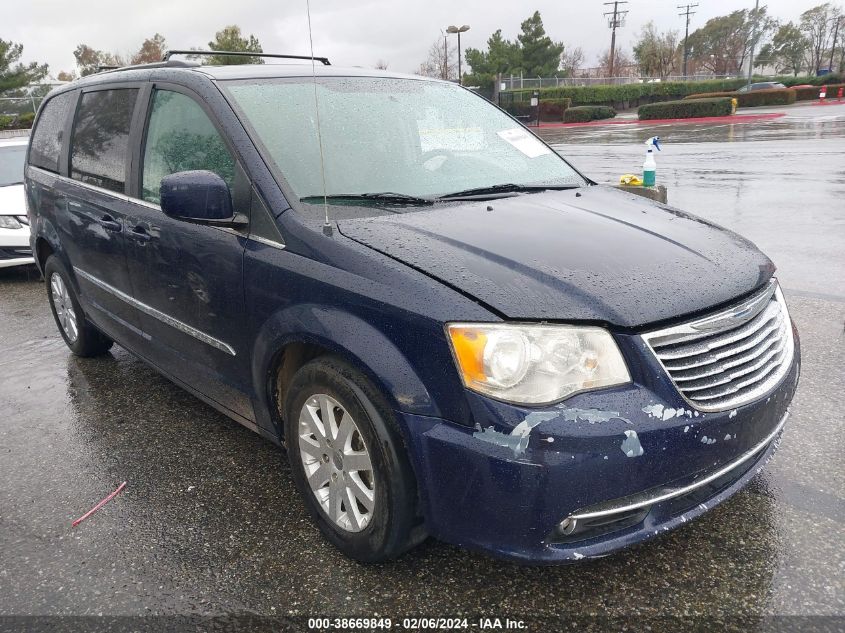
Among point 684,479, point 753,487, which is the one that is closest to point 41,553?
point 684,479

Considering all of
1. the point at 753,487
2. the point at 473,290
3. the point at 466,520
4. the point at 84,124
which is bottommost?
the point at 753,487

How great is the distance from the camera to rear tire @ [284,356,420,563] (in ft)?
7.39

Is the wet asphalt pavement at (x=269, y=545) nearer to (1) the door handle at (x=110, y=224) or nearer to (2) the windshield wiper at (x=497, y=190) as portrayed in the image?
(1) the door handle at (x=110, y=224)

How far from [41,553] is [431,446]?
5.67 ft

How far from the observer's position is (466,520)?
215cm

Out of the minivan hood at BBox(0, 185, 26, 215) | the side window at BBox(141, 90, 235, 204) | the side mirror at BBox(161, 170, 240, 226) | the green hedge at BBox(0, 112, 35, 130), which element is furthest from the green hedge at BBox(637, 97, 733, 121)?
the side mirror at BBox(161, 170, 240, 226)

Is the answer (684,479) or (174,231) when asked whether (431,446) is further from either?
(174,231)

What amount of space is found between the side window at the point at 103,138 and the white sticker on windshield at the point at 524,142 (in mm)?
1921

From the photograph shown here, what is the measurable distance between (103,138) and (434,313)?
2723mm

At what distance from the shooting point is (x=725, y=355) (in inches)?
88.7

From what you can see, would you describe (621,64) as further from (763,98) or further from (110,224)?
(110,224)

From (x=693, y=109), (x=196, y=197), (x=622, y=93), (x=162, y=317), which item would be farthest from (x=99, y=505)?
(x=622, y=93)

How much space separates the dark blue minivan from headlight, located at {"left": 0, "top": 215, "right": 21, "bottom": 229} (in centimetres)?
456

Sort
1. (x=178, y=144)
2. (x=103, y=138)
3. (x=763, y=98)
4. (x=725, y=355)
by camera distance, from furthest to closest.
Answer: (x=763, y=98) < (x=103, y=138) < (x=178, y=144) < (x=725, y=355)
